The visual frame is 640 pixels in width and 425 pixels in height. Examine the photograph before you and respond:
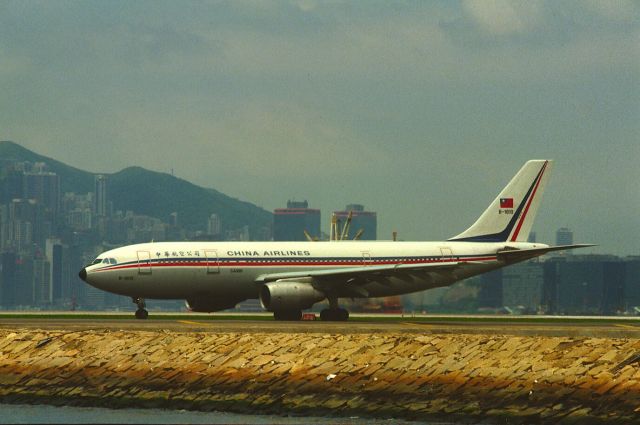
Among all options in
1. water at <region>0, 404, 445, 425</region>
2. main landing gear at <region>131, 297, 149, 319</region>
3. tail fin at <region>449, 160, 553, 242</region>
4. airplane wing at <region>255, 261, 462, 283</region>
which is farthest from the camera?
tail fin at <region>449, 160, 553, 242</region>

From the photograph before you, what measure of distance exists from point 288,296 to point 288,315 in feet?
5.38

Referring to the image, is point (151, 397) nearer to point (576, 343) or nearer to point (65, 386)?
point (65, 386)

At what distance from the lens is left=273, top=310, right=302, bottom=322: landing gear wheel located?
7456cm

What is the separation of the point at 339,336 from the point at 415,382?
565cm

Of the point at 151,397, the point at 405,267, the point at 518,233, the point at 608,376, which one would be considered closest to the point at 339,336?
the point at 151,397

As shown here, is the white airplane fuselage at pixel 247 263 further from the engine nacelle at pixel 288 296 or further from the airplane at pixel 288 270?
Answer: the engine nacelle at pixel 288 296

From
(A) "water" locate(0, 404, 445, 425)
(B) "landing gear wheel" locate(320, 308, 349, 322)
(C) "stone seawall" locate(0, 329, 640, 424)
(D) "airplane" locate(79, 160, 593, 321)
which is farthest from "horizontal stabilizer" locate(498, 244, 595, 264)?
(A) "water" locate(0, 404, 445, 425)

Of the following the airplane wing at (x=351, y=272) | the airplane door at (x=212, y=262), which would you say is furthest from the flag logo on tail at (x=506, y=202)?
the airplane door at (x=212, y=262)

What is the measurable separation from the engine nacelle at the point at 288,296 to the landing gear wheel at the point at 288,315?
32cm

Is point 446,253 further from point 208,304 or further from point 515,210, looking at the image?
point 208,304

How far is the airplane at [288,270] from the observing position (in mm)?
74438

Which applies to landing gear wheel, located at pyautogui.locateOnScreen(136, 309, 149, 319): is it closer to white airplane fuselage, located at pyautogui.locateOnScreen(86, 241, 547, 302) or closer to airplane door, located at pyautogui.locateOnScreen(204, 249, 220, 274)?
white airplane fuselage, located at pyautogui.locateOnScreen(86, 241, 547, 302)

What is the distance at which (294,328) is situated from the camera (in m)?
57.7

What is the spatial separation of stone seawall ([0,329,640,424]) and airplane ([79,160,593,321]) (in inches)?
673
